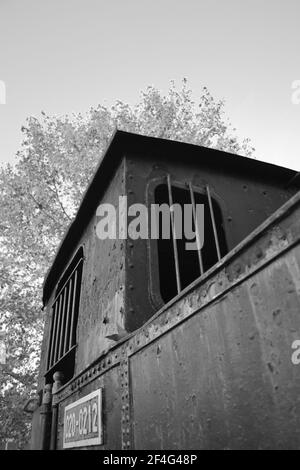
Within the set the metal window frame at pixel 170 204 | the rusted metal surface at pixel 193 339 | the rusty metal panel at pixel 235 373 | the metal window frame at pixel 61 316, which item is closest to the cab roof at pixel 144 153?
the rusted metal surface at pixel 193 339

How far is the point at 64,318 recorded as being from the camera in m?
5.17

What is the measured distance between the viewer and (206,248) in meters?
4.94

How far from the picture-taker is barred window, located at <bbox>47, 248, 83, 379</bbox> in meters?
4.83

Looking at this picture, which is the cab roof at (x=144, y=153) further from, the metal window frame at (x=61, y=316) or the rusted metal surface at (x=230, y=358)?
the rusted metal surface at (x=230, y=358)

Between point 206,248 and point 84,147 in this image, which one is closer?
point 206,248

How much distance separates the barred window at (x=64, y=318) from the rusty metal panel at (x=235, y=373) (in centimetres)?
317

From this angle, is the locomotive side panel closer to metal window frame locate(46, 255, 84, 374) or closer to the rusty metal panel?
the rusty metal panel

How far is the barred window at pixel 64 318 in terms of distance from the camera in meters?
4.83

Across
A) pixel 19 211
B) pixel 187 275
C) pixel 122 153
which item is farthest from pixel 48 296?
pixel 19 211

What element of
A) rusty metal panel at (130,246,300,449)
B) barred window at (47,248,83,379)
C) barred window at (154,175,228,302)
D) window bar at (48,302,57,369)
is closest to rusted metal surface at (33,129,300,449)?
rusty metal panel at (130,246,300,449)

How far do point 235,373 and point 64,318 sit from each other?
4.29m

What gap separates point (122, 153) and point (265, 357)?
9.06 ft

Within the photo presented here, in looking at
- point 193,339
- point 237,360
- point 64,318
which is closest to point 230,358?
point 237,360
